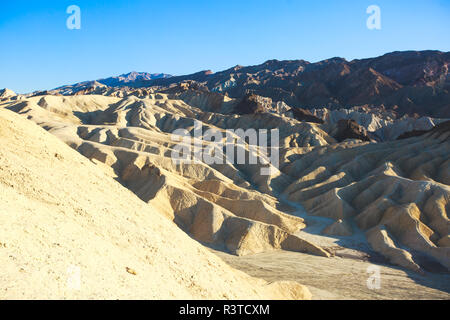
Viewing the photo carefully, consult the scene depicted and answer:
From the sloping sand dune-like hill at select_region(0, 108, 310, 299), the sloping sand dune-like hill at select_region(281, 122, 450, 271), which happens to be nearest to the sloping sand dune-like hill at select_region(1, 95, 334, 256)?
the sloping sand dune-like hill at select_region(281, 122, 450, 271)

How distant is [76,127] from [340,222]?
44456 mm

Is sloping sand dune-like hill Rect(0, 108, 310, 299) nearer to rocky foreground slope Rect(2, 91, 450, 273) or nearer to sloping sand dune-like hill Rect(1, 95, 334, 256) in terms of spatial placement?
sloping sand dune-like hill Rect(1, 95, 334, 256)

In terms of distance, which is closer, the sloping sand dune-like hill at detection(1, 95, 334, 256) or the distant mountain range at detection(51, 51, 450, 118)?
the sloping sand dune-like hill at detection(1, 95, 334, 256)

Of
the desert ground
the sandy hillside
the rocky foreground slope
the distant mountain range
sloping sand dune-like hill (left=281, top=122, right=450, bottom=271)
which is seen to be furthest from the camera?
the distant mountain range

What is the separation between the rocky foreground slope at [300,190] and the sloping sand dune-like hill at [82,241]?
12.5 metres

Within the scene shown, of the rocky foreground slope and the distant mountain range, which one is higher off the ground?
the distant mountain range

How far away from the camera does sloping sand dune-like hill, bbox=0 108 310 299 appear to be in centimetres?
867

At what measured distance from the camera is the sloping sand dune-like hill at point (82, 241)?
867 cm

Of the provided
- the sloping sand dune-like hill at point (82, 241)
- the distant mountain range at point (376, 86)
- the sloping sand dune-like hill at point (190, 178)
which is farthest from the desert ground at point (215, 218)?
the distant mountain range at point (376, 86)

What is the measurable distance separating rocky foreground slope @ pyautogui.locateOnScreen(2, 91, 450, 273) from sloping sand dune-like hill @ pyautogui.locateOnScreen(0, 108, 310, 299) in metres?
12.5

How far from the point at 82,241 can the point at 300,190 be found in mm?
34262

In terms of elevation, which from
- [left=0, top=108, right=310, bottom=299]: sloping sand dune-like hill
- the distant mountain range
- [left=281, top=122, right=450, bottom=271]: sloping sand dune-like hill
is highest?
the distant mountain range

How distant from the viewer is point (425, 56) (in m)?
136

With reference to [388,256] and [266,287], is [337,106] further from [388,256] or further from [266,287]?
[266,287]
